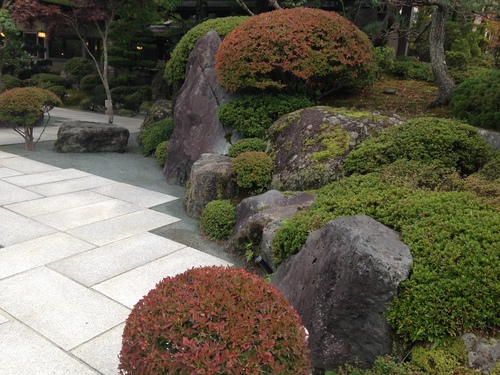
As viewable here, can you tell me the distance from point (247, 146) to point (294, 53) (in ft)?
7.15

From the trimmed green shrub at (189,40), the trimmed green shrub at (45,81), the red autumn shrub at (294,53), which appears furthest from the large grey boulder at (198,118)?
the trimmed green shrub at (45,81)

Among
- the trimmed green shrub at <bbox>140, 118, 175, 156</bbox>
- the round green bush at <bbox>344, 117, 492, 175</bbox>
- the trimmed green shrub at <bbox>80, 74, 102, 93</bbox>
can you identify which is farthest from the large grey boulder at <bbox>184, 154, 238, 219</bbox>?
the trimmed green shrub at <bbox>80, 74, 102, 93</bbox>

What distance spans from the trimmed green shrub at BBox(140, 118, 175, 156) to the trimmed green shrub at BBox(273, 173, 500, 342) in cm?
892

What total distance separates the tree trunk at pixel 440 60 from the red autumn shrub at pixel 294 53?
1.34 m

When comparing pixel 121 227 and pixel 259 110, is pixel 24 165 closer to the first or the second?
pixel 121 227

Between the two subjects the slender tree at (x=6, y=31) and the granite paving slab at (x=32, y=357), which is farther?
the slender tree at (x=6, y=31)

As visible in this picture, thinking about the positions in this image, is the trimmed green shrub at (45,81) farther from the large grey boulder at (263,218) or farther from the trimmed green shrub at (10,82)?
the large grey boulder at (263,218)

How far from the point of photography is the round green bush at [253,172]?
298 inches

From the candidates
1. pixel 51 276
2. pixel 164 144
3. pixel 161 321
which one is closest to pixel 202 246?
pixel 51 276

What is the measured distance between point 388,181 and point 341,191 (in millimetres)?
597

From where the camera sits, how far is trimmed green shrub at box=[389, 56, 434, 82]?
1213cm

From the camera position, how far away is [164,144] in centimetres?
1176

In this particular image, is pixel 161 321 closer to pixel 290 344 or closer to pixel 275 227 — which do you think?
pixel 290 344

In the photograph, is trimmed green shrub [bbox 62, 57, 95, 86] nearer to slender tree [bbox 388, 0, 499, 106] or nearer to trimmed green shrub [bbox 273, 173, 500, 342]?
slender tree [bbox 388, 0, 499, 106]
